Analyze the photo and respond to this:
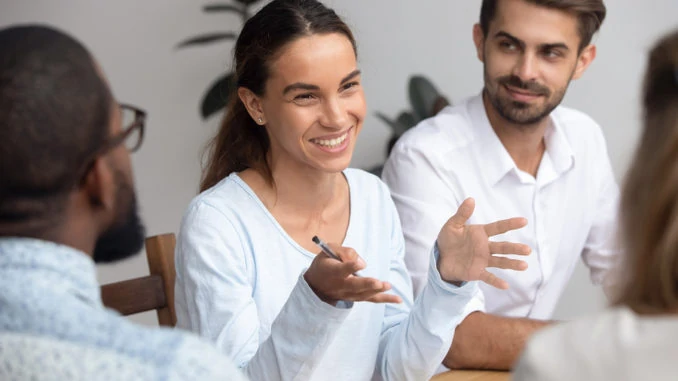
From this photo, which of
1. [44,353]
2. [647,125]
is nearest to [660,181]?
[647,125]

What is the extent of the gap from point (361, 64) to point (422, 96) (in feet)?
1.44

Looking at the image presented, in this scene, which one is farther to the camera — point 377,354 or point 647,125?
point 377,354

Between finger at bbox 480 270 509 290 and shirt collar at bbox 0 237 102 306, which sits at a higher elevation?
shirt collar at bbox 0 237 102 306

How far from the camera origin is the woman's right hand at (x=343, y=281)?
144 cm

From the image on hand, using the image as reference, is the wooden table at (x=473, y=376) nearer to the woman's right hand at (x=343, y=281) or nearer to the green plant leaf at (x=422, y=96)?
the woman's right hand at (x=343, y=281)

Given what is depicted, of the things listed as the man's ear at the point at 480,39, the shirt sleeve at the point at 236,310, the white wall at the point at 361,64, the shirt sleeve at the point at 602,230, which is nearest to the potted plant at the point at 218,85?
the white wall at the point at 361,64

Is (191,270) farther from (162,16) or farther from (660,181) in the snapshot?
(162,16)

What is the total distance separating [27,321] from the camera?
3.05 feet

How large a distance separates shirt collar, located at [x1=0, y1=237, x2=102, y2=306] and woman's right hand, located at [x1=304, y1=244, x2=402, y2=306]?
1.69 ft

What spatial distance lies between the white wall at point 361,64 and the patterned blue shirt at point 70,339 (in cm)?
237

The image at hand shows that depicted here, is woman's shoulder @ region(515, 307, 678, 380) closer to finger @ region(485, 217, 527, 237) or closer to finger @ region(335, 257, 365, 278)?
finger @ region(335, 257, 365, 278)

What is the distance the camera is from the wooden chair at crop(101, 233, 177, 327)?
178 centimetres

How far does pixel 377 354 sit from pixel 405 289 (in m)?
0.14

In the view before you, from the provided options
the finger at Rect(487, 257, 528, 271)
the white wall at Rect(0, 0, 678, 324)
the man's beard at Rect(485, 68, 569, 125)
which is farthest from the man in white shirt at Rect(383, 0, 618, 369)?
the white wall at Rect(0, 0, 678, 324)
